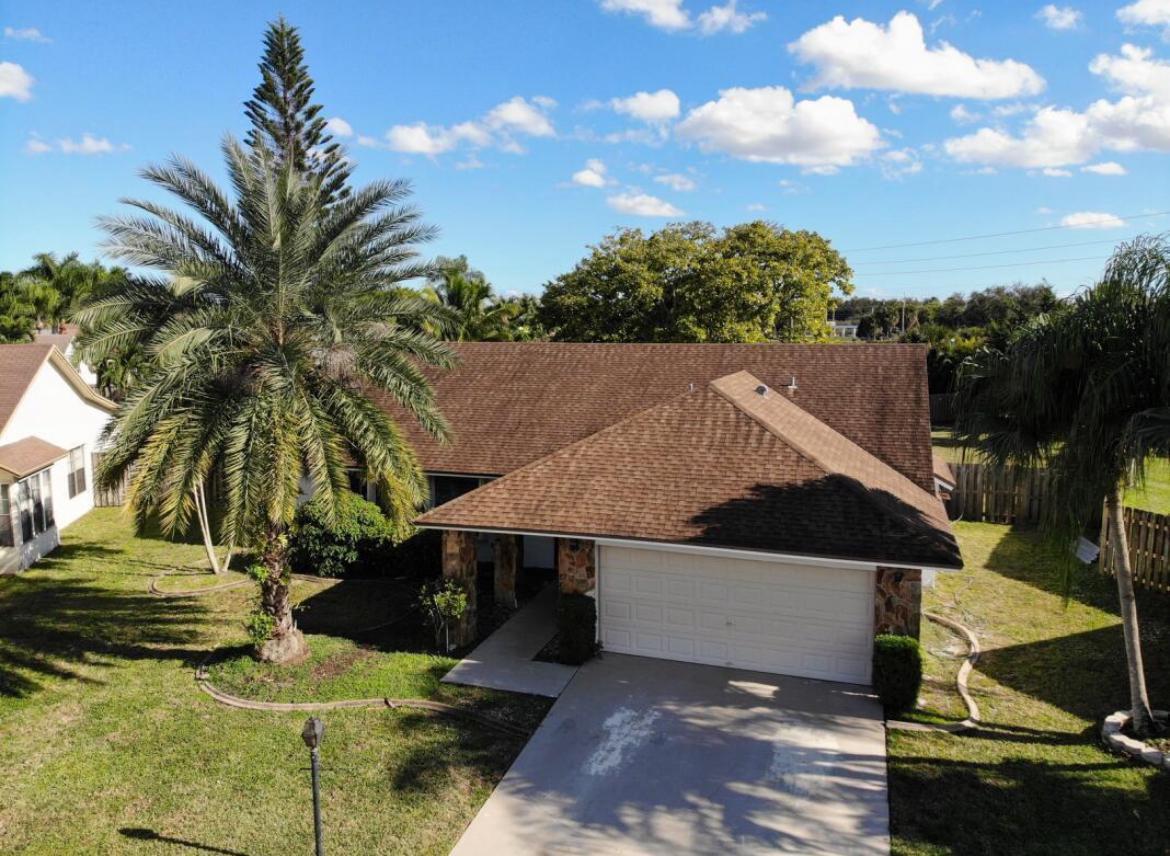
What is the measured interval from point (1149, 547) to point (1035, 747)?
776 cm

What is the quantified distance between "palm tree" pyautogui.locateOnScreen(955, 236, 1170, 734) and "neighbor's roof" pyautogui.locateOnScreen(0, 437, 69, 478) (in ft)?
64.9

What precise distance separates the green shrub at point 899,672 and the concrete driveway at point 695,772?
34cm

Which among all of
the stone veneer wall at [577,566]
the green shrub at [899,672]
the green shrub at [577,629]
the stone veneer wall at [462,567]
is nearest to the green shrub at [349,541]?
the stone veneer wall at [462,567]

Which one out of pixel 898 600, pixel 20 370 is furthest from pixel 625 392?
pixel 20 370

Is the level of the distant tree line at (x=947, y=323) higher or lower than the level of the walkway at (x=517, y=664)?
higher

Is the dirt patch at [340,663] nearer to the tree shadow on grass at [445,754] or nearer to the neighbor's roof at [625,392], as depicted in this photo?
the tree shadow on grass at [445,754]

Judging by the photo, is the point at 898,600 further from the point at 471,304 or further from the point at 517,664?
the point at 471,304

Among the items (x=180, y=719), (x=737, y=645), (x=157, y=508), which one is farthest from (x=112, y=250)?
(x=737, y=645)

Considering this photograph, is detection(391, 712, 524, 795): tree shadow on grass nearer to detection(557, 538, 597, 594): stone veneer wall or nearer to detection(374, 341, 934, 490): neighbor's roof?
detection(557, 538, 597, 594): stone veneer wall

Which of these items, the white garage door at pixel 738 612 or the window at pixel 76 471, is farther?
the window at pixel 76 471

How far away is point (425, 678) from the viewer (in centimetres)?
1262

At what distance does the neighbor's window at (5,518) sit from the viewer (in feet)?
61.1

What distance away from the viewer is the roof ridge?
13523mm

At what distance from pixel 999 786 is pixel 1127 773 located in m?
1.61
